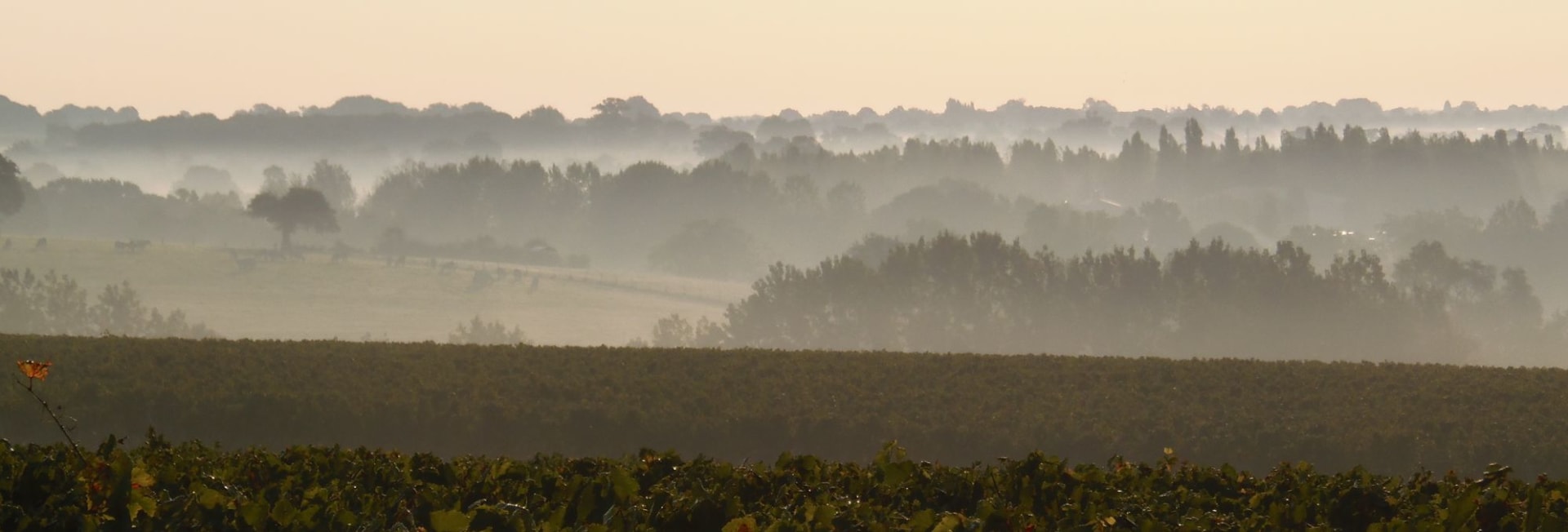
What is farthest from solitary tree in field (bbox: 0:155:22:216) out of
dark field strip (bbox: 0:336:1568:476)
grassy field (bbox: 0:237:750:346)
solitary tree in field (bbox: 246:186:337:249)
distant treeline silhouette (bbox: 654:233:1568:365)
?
dark field strip (bbox: 0:336:1568:476)

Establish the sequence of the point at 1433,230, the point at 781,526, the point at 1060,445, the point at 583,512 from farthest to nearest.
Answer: the point at 1433,230 < the point at 1060,445 < the point at 583,512 < the point at 781,526

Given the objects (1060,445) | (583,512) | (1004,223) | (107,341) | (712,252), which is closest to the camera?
(583,512)

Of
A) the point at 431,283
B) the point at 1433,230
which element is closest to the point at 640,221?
the point at 431,283

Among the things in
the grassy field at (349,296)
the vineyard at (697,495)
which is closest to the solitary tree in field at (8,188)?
the grassy field at (349,296)

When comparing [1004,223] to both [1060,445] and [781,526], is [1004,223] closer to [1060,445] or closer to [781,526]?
[1060,445]

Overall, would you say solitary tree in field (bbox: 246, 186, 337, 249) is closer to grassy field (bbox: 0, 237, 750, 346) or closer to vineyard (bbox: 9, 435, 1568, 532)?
grassy field (bbox: 0, 237, 750, 346)

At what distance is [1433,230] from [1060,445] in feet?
469

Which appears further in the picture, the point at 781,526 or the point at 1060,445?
the point at 1060,445

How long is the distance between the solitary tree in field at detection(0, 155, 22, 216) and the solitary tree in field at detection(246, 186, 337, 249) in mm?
19420

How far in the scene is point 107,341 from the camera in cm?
3127

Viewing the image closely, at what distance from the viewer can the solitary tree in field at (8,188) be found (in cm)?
9788

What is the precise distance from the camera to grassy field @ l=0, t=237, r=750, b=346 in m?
97.3

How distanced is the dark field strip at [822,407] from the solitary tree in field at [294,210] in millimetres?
89604

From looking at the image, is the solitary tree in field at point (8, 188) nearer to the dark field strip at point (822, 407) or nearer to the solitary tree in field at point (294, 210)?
the solitary tree in field at point (294, 210)
